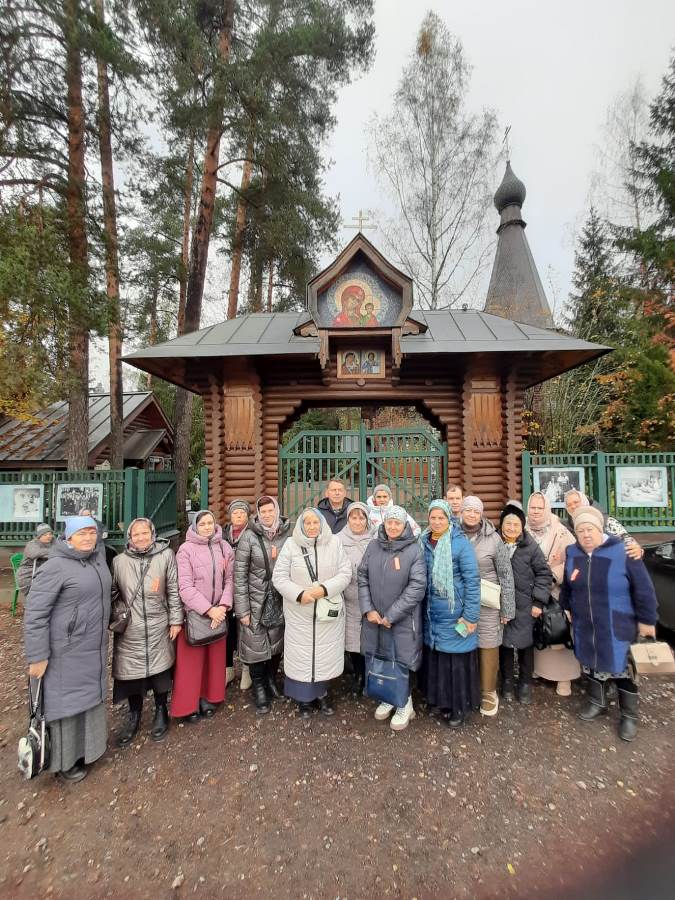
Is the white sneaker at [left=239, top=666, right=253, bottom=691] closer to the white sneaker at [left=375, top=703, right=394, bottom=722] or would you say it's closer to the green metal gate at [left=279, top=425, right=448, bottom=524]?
the white sneaker at [left=375, top=703, right=394, bottom=722]

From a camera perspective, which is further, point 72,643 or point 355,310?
point 355,310

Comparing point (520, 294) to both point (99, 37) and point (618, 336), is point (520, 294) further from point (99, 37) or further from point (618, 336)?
point (99, 37)

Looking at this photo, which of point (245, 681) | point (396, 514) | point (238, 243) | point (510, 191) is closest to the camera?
point (396, 514)

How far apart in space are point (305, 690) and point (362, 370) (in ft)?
16.0

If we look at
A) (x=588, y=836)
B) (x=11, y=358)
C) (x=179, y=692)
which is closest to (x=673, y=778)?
(x=588, y=836)

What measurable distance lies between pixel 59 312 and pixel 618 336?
678 inches

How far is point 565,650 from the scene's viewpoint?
393cm

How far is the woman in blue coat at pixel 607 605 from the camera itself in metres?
3.30

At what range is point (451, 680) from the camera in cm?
350

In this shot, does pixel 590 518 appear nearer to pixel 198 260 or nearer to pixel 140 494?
pixel 140 494

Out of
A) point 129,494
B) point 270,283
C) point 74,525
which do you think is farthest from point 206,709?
point 270,283

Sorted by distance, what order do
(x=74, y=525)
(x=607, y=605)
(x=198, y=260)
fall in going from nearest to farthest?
(x=74, y=525)
(x=607, y=605)
(x=198, y=260)

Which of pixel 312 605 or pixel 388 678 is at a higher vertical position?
pixel 312 605

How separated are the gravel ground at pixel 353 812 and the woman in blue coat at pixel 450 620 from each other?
30cm
